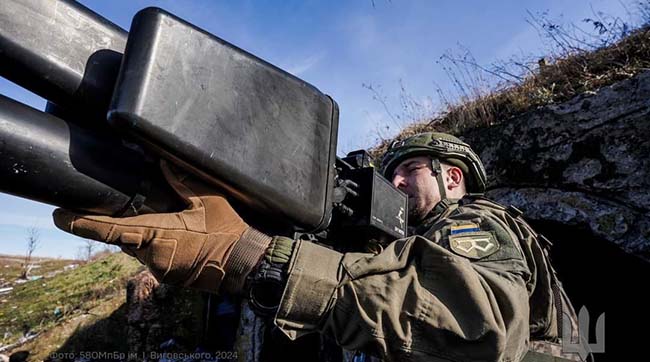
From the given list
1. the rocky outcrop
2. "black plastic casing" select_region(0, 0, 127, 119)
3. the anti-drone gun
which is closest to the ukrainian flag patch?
the anti-drone gun

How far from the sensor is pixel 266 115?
3.37 ft

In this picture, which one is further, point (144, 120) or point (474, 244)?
point (474, 244)

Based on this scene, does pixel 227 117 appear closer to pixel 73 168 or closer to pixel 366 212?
pixel 73 168

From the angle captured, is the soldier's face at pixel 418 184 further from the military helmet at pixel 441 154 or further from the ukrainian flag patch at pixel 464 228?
the ukrainian flag patch at pixel 464 228

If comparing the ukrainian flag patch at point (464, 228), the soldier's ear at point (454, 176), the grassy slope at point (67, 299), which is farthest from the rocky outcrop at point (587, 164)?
the grassy slope at point (67, 299)

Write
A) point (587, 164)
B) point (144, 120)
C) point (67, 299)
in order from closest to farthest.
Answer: point (144, 120)
point (587, 164)
point (67, 299)

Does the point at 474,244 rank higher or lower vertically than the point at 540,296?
higher

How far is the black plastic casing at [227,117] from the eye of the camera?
0.83 meters

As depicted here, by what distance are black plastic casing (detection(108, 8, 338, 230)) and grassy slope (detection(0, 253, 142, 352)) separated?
7669 millimetres

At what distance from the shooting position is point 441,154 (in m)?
2.18

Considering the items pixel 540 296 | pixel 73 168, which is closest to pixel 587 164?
pixel 540 296

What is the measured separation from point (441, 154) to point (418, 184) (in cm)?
23

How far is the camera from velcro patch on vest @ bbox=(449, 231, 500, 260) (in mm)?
1152

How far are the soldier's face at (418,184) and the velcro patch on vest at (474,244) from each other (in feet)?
2.70
